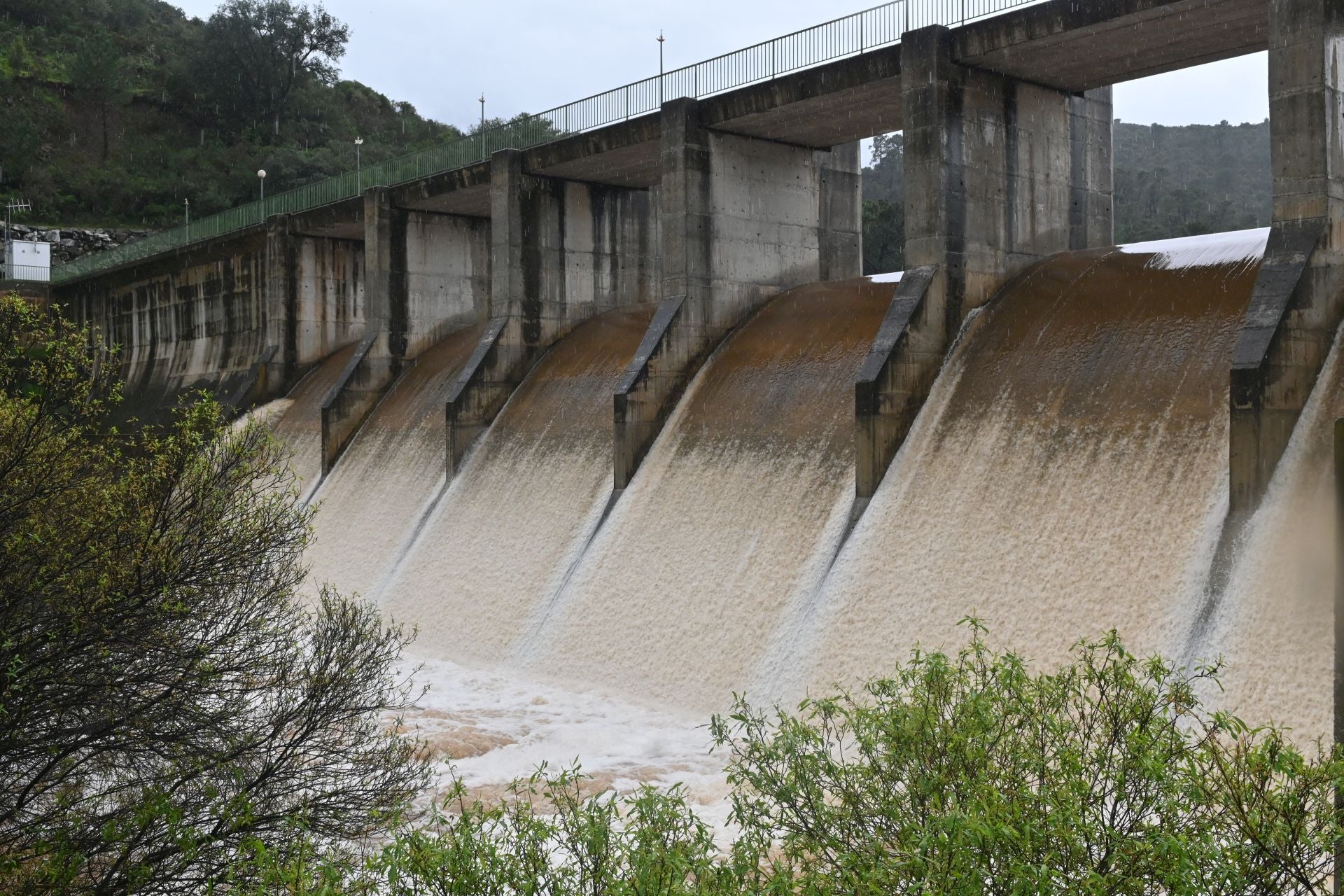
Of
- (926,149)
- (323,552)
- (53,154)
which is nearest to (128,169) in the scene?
(53,154)

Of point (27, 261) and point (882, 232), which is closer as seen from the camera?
point (882, 232)

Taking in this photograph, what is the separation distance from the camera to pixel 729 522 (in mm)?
18891

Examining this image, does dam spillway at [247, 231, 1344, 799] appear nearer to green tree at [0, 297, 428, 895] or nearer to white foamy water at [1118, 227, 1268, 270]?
white foamy water at [1118, 227, 1268, 270]

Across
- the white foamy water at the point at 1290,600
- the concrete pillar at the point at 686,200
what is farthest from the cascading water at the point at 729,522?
the white foamy water at the point at 1290,600

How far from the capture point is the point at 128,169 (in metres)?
75.9

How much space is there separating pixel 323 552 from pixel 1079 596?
17820 millimetres

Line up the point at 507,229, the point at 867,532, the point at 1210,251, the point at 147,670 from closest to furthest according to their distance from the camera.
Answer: the point at 147,670
the point at 867,532
the point at 1210,251
the point at 507,229

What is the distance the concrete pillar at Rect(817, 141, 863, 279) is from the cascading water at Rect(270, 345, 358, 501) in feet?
43.2

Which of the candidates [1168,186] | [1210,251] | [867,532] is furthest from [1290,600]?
[1168,186]

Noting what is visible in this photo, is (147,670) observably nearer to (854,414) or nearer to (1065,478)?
(1065,478)

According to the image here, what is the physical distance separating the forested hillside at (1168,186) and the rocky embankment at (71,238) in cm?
3824

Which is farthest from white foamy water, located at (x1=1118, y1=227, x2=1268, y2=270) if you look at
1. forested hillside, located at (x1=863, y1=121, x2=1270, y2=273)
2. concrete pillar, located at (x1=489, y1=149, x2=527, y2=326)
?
forested hillside, located at (x1=863, y1=121, x2=1270, y2=273)

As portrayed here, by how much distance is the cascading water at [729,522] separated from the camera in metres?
17.1

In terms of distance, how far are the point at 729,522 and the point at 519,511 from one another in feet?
18.2
